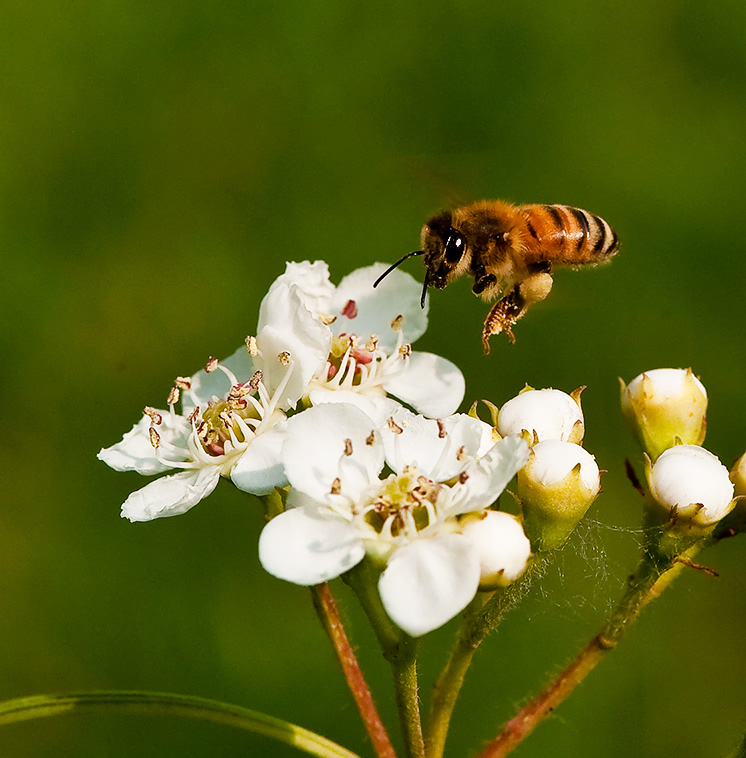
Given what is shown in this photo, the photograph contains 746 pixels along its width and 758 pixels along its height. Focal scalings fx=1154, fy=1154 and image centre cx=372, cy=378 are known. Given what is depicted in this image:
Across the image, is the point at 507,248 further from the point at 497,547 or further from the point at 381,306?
the point at 497,547

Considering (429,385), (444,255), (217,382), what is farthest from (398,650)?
(444,255)

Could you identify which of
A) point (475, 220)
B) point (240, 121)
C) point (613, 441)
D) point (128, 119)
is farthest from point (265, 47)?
point (475, 220)

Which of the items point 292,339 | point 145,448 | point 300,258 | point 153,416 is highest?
point 292,339

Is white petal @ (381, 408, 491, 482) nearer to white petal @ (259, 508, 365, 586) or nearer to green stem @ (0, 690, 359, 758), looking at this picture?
white petal @ (259, 508, 365, 586)

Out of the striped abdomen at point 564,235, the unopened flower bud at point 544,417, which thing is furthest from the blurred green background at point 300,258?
the unopened flower bud at point 544,417

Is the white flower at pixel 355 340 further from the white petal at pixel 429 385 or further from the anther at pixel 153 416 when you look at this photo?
the anther at pixel 153 416

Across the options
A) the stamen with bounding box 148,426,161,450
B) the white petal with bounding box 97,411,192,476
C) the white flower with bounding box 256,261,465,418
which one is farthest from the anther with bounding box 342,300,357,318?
the stamen with bounding box 148,426,161,450
